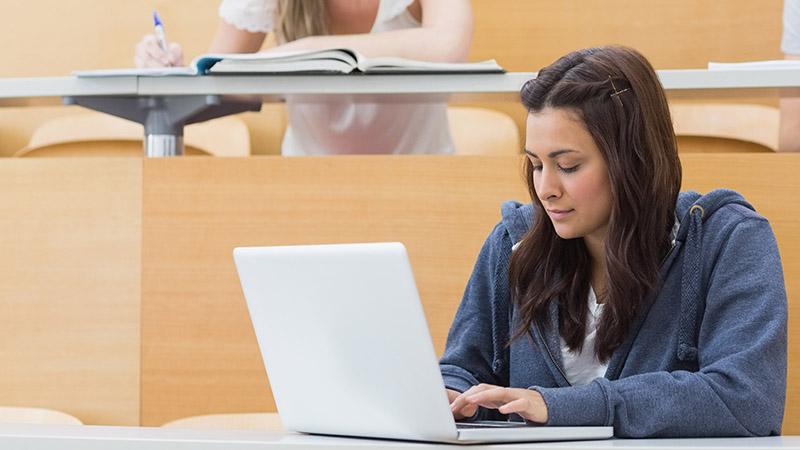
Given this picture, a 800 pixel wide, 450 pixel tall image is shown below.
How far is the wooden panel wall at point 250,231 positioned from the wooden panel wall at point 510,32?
1.36m

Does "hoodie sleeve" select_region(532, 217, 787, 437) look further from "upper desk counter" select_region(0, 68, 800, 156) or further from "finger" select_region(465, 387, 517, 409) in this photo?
"upper desk counter" select_region(0, 68, 800, 156)

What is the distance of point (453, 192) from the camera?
73.9 inches

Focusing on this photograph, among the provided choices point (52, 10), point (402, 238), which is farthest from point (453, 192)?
point (52, 10)

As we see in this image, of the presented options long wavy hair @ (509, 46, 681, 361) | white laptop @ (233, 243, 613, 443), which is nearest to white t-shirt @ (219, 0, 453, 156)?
long wavy hair @ (509, 46, 681, 361)

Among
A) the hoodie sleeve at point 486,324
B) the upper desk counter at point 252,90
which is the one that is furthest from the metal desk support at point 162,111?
the hoodie sleeve at point 486,324

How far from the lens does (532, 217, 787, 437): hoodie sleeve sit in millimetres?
1229

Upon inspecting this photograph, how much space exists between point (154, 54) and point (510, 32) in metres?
1.43

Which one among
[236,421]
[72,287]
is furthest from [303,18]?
[236,421]

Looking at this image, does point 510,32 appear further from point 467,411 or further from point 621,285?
point 467,411

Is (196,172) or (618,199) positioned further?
(196,172)

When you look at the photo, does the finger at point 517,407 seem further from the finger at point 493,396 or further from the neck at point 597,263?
the neck at point 597,263

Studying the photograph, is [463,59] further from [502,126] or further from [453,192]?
[502,126]

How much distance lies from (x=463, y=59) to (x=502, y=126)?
2.09ft

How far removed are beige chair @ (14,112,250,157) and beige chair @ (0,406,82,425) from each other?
1141 mm
